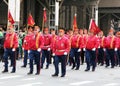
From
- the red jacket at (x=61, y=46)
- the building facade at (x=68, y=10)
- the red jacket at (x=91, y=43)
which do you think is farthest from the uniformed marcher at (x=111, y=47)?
the building facade at (x=68, y=10)

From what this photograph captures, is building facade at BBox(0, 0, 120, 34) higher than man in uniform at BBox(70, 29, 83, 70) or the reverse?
higher

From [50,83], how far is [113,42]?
8.37 m

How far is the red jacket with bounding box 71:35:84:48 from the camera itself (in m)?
21.0

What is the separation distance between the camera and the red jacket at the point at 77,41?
21.0m

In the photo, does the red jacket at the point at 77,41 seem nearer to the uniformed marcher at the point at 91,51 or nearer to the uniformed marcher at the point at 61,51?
the uniformed marcher at the point at 91,51

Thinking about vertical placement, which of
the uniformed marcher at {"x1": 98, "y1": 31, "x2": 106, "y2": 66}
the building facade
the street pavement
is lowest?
the street pavement

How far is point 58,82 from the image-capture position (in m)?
15.0

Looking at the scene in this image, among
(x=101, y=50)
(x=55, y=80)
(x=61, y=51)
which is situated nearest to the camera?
(x=55, y=80)

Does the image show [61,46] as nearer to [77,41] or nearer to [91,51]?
[91,51]

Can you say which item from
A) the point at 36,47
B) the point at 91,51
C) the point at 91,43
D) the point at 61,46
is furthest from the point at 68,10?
the point at 61,46

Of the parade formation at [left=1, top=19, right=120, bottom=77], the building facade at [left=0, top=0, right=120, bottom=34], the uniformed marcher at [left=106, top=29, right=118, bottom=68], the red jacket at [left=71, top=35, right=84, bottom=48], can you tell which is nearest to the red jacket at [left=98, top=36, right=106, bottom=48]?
the parade formation at [left=1, top=19, right=120, bottom=77]

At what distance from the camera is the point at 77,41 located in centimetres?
2117

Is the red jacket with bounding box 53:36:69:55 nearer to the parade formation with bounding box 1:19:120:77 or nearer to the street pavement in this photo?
the parade formation with bounding box 1:19:120:77

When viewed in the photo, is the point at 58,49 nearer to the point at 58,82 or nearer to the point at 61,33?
the point at 61,33
